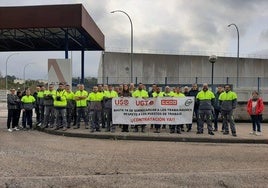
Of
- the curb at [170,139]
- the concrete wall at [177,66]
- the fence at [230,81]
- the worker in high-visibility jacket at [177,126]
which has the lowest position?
the curb at [170,139]

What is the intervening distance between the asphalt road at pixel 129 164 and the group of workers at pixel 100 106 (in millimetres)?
2058

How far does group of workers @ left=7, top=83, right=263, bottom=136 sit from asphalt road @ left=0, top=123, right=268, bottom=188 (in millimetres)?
2058

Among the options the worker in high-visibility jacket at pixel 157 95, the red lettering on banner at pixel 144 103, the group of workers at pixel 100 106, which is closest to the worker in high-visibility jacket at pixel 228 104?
the group of workers at pixel 100 106

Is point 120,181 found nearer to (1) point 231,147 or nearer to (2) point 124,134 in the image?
(1) point 231,147

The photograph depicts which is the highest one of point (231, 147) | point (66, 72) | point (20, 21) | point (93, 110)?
point (20, 21)

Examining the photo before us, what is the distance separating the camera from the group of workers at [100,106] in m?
15.5

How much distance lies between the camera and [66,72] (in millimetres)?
19562

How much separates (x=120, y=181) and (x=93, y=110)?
841 centimetres

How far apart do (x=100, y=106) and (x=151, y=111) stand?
2061mm

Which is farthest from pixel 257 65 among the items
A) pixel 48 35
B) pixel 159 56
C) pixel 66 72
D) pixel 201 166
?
pixel 201 166

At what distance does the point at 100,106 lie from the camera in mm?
15984

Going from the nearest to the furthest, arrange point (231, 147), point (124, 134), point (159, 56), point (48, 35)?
point (231, 147) → point (124, 134) → point (48, 35) → point (159, 56)

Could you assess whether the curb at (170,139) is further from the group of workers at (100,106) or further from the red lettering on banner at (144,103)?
the red lettering on banner at (144,103)

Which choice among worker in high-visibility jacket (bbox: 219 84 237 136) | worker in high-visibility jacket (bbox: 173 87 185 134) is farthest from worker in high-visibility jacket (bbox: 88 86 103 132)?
worker in high-visibility jacket (bbox: 219 84 237 136)
